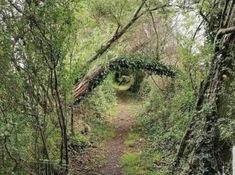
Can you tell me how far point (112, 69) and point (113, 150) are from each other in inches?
140

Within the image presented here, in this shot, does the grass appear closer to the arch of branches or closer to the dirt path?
the dirt path

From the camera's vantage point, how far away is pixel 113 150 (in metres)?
13.5

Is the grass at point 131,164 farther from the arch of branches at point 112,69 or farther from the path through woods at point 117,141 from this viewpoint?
the arch of branches at point 112,69

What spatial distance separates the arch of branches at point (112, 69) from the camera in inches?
532

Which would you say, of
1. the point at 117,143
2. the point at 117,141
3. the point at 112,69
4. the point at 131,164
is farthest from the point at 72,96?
the point at 112,69

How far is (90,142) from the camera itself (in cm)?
1347

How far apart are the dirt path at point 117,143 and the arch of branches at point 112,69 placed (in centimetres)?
206

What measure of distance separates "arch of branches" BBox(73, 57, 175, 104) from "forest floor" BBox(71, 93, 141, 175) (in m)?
1.92

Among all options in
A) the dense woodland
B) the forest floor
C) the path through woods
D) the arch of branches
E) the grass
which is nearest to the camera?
the dense woodland

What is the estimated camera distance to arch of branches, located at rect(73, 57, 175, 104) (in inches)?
532

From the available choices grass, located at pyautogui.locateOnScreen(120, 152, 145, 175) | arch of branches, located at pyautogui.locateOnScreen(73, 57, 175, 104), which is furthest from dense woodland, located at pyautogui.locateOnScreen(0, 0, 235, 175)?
arch of branches, located at pyautogui.locateOnScreen(73, 57, 175, 104)

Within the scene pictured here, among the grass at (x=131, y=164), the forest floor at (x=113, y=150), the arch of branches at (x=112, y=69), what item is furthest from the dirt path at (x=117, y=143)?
the arch of branches at (x=112, y=69)

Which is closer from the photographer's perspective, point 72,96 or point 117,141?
point 72,96

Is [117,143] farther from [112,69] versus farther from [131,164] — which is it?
[131,164]
